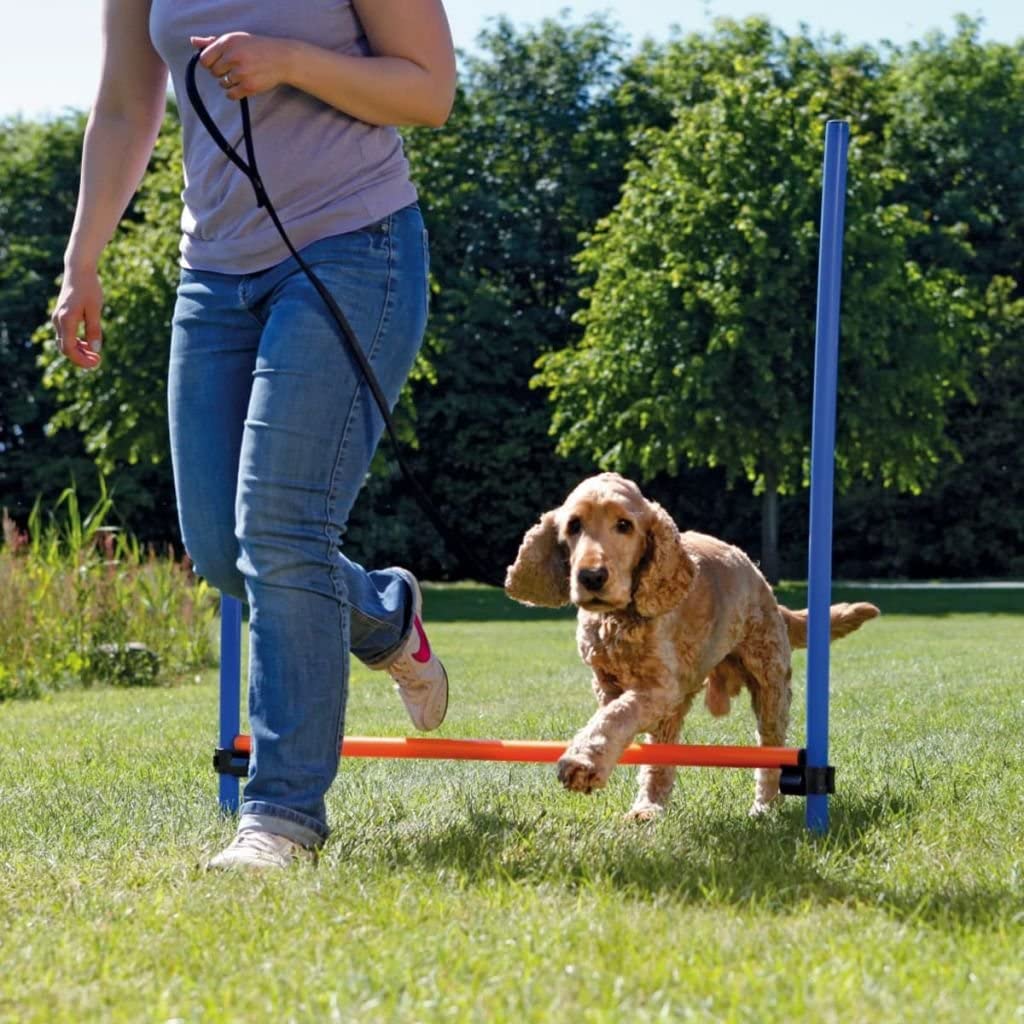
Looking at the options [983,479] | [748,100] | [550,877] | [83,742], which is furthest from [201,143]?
[983,479]

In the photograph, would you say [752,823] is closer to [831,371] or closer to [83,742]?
[831,371]

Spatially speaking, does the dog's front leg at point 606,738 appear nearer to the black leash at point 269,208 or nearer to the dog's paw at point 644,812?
the dog's paw at point 644,812

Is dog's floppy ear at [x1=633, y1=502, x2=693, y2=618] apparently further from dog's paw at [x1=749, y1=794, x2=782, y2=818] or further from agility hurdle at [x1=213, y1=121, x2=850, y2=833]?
dog's paw at [x1=749, y1=794, x2=782, y2=818]

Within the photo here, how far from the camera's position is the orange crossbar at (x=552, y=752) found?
3646 millimetres

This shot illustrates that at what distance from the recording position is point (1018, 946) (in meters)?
2.58

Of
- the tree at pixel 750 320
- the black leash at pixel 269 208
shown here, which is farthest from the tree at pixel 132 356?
the black leash at pixel 269 208

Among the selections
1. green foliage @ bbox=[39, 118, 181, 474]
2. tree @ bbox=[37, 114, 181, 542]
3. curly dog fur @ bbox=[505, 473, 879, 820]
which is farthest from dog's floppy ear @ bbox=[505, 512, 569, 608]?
green foliage @ bbox=[39, 118, 181, 474]

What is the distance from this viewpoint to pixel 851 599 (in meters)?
22.1

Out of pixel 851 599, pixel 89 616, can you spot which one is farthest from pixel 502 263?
pixel 89 616

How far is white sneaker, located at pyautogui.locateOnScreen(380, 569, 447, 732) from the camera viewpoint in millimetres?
4027

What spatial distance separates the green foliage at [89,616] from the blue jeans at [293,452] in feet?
23.7

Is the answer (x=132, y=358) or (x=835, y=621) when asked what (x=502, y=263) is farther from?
(x=835, y=621)

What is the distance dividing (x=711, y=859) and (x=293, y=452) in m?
1.22

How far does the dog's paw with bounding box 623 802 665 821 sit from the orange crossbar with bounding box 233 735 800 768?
13.4 inches
